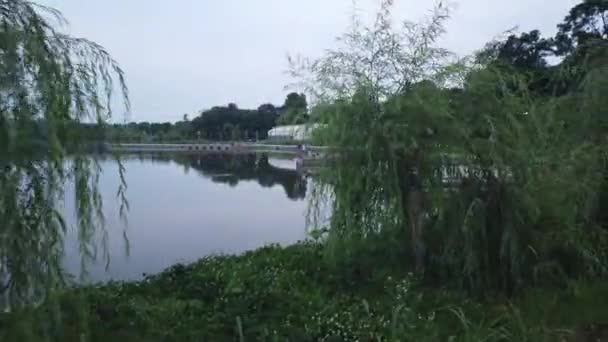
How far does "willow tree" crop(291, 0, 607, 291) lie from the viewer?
3736 mm

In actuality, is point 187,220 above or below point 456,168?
below

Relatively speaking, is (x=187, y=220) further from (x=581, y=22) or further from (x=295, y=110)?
(x=581, y=22)

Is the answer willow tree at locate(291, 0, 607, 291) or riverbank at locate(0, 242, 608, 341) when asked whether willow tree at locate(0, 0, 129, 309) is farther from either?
willow tree at locate(291, 0, 607, 291)

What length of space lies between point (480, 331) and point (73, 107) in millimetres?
2324

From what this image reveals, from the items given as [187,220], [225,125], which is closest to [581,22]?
[187,220]

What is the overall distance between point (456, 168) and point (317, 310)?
4.85 feet

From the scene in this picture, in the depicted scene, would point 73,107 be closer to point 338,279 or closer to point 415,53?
point 338,279

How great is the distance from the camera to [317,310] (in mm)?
3367

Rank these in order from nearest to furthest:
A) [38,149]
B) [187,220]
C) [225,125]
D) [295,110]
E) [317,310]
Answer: [38,149], [317,310], [295,110], [187,220], [225,125]

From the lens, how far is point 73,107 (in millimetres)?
2408

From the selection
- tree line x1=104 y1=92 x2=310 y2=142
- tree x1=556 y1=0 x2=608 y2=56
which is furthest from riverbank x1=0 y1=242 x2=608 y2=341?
tree line x1=104 y1=92 x2=310 y2=142

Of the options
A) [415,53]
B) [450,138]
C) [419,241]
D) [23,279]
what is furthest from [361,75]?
[23,279]

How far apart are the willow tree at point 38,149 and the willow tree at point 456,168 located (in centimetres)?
202

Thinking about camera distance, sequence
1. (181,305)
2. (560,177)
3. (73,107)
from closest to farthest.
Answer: (73,107) < (181,305) < (560,177)
